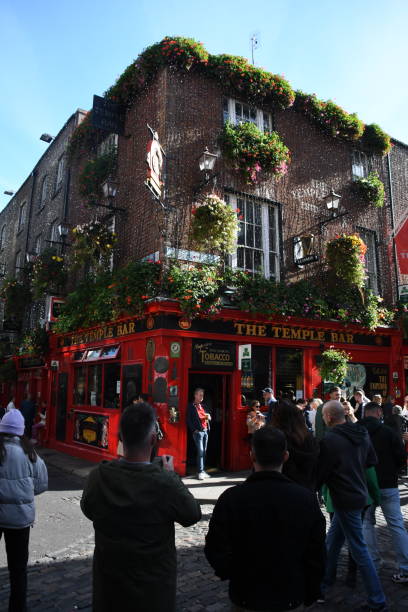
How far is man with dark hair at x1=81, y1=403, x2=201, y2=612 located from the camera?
2.36 metres

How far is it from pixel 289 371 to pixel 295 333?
107 cm

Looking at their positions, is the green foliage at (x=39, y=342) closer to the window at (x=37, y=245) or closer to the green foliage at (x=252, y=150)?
the window at (x=37, y=245)

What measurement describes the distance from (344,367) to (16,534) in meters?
10.4

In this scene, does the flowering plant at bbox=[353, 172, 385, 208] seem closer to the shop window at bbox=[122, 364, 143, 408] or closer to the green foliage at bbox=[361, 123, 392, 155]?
the green foliage at bbox=[361, 123, 392, 155]

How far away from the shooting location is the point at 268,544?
7.79ft

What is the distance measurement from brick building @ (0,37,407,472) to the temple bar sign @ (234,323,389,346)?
4 cm

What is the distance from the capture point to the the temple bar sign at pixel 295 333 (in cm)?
1198

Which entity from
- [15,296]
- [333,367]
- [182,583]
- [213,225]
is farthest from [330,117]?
[182,583]

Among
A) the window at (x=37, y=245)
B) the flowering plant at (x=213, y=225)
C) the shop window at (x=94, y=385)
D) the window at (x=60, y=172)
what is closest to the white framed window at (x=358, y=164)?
the flowering plant at (x=213, y=225)

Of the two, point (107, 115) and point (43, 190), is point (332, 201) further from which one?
point (43, 190)

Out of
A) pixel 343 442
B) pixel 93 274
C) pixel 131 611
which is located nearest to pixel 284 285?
pixel 93 274

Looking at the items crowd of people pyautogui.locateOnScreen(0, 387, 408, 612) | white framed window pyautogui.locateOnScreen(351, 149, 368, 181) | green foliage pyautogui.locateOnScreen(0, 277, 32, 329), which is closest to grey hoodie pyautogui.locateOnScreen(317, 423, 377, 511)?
crowd of people pyautogui.locateOnScreen(0, 387, 408, 612)

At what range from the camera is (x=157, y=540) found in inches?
94.5

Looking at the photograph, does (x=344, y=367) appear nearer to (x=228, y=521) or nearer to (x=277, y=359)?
(x=277, y=359)
